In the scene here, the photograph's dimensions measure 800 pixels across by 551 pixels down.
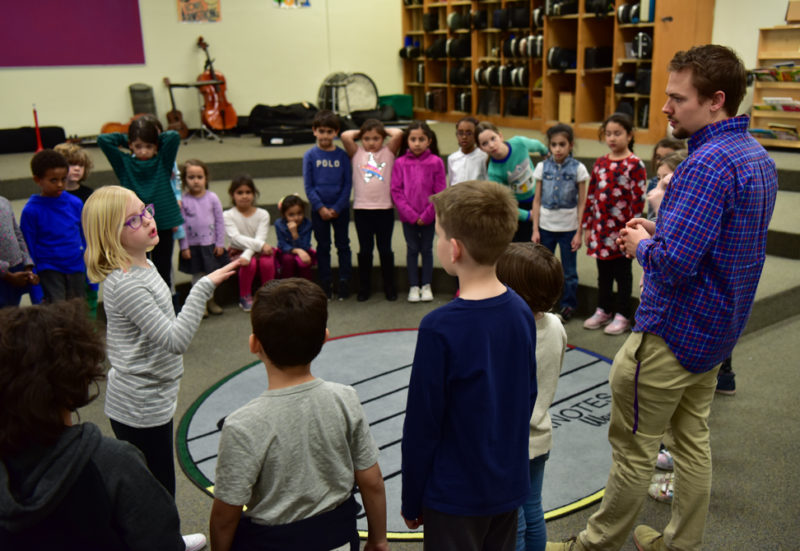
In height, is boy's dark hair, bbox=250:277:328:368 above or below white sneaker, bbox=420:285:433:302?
above

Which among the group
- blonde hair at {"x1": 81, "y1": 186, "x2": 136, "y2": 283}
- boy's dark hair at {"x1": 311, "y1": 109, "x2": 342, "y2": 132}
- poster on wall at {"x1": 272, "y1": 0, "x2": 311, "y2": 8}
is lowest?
blonde hair at {"x1": 81, "y1": 186, "x2": 136, "y2": 283}

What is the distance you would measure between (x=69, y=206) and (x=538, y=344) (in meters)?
2.70

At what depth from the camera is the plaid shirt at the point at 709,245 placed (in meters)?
1.69

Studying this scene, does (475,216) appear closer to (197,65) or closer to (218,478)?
(218,478)

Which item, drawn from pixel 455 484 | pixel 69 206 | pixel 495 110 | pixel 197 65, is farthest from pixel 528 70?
pixel 455 484

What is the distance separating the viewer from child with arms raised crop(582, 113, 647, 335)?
3.70m

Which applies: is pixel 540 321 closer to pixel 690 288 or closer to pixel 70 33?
pixel 690 288

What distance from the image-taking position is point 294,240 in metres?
4.61

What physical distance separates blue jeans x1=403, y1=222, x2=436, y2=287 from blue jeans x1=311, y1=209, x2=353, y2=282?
0.40 metres

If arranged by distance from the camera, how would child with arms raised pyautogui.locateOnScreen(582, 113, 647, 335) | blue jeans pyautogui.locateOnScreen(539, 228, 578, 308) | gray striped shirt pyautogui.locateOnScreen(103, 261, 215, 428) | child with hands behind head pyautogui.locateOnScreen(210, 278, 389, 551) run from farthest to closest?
1. blue jeans pyautogui.locateOnScreen(539, 228, 578, 308)
2. child with arms raised pyautogui.locateOnScreen(582, 113, 647, 335)
3. gray striped shirt pyautogui.locateOnScreen(103, 261, 215, 428)
4. child with hands behind head pyautogui.locateOnScreen(210, 278, 389, 551)

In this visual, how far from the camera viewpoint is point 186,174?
422cm

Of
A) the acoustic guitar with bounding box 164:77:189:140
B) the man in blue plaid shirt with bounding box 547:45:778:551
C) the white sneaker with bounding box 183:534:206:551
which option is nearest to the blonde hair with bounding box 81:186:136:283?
the white sneaker with bounding box 183:534:206:551

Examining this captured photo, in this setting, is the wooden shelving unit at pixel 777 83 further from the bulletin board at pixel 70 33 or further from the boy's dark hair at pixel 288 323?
the bulletin board at pixel 70 33

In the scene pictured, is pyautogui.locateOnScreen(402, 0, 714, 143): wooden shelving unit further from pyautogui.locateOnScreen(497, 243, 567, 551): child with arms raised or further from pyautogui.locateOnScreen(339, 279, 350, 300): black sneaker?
pyautogui.locateOnScreen(497, 243, 567, 551): child with arms raised
